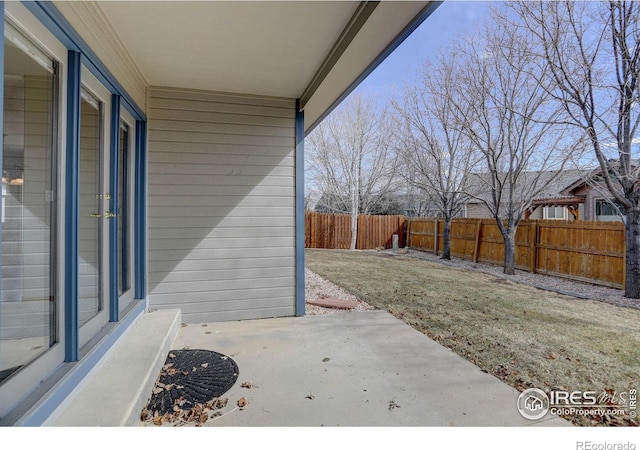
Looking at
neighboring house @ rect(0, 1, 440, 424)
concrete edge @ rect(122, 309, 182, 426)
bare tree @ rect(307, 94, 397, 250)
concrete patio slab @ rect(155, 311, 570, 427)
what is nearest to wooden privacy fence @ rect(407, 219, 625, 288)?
bare tree @ rect(307, 94, 397, 250)

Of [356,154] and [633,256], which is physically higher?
[356,154]

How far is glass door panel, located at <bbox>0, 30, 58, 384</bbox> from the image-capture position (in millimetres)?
1677

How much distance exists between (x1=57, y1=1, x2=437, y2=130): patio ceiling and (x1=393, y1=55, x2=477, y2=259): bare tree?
6.21 metres

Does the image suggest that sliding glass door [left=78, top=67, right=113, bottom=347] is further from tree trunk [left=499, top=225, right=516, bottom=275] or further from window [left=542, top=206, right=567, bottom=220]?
window [left=542, top=206, right=567, bottom=220]

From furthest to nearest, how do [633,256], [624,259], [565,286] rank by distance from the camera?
1. [565,286]
2. [624,259]
3. [633,256]

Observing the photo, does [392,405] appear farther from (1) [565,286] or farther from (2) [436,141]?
(2) [436,141]

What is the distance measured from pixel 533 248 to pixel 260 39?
25.3 ft

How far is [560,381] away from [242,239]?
129 inches

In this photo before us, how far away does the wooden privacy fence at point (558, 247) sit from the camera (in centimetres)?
634

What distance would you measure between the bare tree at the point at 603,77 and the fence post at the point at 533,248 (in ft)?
6.74

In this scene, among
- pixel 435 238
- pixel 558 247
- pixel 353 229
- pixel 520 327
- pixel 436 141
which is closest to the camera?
pixel 520 327

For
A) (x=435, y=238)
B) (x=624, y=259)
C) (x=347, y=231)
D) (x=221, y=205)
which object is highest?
(x=221, y=205)

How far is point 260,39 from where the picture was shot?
277 cm

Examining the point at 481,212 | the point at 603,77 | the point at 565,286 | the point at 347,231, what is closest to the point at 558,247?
the point at 565,286
